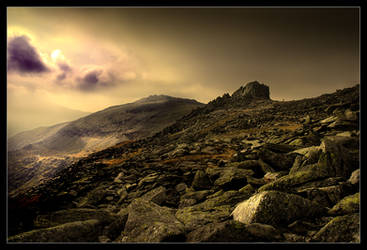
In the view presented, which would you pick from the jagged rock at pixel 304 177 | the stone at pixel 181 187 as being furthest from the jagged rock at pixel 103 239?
the jagged rock at pixel 304 177

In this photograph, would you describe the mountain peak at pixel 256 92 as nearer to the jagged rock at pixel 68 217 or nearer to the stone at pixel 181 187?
the stone at pixel 181 187

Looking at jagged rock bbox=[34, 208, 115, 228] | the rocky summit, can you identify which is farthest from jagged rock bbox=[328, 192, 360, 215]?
jagged rock bbox=[34, 208, 115, 228]

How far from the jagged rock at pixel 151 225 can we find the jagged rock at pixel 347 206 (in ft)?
12.6

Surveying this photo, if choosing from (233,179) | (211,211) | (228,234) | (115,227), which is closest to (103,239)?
→ (115,227)

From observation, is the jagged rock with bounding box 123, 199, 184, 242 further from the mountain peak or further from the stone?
the mountain peak

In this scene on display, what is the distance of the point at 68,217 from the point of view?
17.8ft

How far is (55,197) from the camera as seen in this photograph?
8.09 m

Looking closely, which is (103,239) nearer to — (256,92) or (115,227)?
(115,227)

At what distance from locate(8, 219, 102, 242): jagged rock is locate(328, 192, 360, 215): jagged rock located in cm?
626

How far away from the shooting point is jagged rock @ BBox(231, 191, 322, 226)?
4.06 m

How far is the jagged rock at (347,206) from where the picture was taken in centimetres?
413

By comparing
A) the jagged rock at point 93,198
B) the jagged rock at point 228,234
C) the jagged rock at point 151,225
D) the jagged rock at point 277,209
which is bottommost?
the jagged rock at point 93,198

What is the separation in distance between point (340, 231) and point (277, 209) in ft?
4.01
